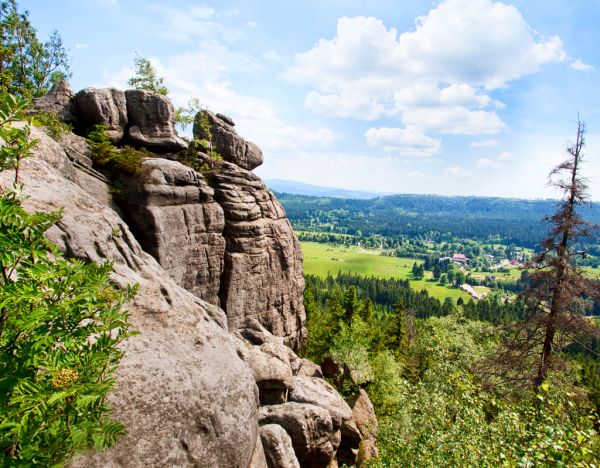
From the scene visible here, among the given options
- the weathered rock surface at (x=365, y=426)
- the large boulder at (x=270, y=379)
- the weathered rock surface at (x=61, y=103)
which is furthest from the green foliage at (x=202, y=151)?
the weathered rock surface at (x=365, y=426)

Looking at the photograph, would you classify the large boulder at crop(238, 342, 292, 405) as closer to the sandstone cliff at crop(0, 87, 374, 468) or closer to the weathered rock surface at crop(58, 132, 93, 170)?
the sandstone cliff at crop(0, 87, 374, 468)

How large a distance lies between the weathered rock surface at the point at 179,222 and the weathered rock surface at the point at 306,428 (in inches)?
445

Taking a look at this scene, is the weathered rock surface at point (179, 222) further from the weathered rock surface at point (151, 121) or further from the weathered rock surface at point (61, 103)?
the weathered rock surface at point (61, 103)

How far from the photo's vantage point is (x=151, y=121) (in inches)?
1182

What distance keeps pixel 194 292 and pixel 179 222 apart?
5.59 m

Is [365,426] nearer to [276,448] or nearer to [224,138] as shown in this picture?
[276,448]

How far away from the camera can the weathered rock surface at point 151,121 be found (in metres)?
29.2

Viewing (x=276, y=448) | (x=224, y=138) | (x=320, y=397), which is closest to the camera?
(x=276, y=448)

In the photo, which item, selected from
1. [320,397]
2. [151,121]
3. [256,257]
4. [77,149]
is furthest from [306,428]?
[151,121]

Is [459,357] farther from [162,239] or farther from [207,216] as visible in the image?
[162,239]

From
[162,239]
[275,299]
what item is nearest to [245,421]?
[162,239]

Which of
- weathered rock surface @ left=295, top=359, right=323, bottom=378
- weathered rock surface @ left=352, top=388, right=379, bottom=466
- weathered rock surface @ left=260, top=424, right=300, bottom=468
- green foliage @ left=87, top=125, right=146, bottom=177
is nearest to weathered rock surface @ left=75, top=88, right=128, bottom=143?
green foliage @ left=87, top=125, right=146, bottom=177

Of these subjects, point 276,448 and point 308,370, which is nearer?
point 276,448

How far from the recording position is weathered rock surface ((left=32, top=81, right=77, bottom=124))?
27016 millimetres
